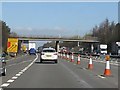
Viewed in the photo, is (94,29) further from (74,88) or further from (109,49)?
(74,88)

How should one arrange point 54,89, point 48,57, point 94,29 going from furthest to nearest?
point 94,29 → point 48,57 → point 54,89

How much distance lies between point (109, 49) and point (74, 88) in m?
116

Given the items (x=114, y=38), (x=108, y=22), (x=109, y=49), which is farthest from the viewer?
(x=108, y=22)

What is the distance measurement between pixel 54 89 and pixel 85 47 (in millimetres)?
152955

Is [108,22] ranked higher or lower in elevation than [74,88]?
higher

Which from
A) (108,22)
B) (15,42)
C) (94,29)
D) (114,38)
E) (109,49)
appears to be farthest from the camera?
(94,29)

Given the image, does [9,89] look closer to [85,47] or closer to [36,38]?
[36,38]

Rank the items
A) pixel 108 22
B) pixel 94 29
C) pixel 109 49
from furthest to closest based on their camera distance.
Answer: pixel 94 29, pixel 108 22, pixel 109 49

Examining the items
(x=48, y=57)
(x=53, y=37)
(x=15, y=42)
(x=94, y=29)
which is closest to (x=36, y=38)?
(x=53, y=37)

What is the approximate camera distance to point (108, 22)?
144125 mm

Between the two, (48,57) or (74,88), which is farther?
(48,57)

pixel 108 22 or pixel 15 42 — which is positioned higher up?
pixel 108 22

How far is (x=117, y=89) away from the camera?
53.4 ft

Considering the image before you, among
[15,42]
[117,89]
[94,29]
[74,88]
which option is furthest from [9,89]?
[94,29]
